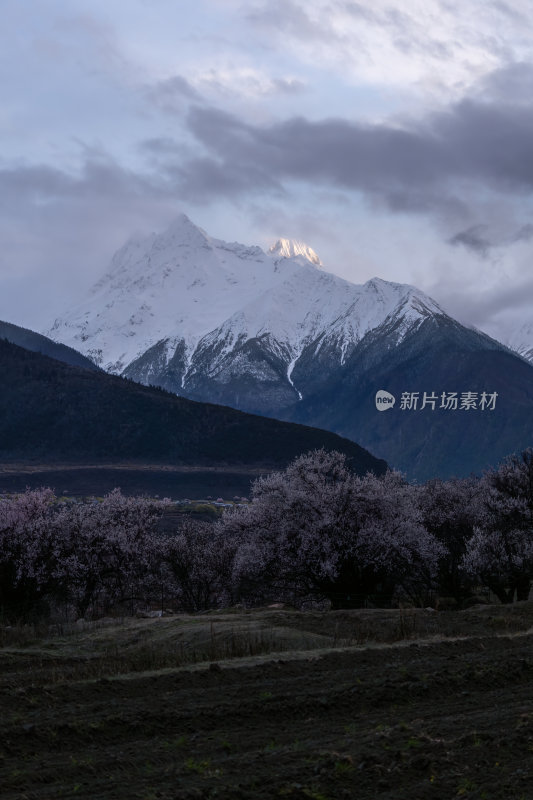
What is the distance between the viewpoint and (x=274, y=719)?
18562 millimetres

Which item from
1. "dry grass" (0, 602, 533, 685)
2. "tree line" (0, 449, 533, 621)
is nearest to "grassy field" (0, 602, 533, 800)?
"dry grass" (0, 602, 533, 685)

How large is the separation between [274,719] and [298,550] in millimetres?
36149

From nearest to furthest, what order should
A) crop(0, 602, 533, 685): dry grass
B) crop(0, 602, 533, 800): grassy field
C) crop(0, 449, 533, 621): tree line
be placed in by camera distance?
1. crop(0, 602, 533, 800): grassy field
2. crop(0, 602, 533, 685): dry grass
3. crop(0, 449, 533, 621): tree line

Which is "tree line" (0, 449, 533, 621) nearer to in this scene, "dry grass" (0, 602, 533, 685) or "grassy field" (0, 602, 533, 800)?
"dry grass" (0, 602, 533, 685)

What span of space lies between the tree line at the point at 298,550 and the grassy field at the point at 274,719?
2366 cm

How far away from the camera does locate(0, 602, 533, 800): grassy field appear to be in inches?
544

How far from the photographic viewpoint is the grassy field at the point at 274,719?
13.8m

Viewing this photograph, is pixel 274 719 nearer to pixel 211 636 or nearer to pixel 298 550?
pixel 211 636

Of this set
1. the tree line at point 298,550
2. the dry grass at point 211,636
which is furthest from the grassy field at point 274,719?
the tree line at point 298,550

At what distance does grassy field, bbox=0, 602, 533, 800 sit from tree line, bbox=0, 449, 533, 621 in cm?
2366

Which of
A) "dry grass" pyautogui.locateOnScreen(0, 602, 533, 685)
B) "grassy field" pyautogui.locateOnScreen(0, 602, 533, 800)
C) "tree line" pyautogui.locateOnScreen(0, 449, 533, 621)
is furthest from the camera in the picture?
"tree line" pyautogui.locateOnScreen(0, 449, 533, 621)

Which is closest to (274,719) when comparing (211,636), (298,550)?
(211,636)

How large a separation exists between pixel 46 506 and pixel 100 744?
54.1m

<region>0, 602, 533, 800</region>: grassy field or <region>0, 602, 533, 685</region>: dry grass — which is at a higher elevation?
<region>0, 602, 533, 800</region>: grassy field
